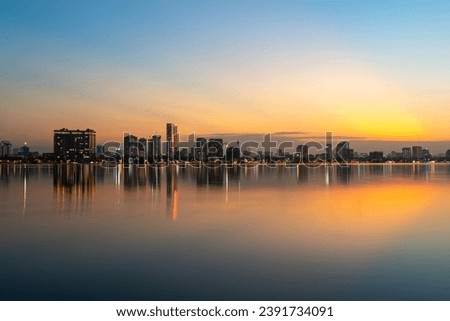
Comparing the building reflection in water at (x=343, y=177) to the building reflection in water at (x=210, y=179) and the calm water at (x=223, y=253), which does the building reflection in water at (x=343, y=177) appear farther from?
the calm water at (x=223, y=253)

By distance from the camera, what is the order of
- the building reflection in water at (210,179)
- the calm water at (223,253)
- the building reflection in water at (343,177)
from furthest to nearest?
the building reflection in water at (343,177), the building reflection in water at (210,179), the calm water at (223,253)

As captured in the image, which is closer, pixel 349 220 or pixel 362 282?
pixel 362 282

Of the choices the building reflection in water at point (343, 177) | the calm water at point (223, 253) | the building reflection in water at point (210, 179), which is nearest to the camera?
the calm water at point (223, 253)

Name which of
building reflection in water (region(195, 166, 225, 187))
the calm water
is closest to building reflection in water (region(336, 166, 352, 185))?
building reflection in water (region(195, 166, 225, 187))

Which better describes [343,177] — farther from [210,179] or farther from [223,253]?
[223,253]

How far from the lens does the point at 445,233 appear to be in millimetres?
14906

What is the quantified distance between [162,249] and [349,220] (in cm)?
852

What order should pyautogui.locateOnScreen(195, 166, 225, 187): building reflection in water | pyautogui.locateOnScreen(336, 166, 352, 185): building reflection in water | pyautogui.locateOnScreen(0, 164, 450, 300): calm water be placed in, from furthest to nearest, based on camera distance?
pyautogui.locateOnScreen(336, 166, 352, 185): building reflection in water → pyautogui.locateOnScreen(195, 166, 225, 187): building reflection in water → pyautogui.locateOnScreen(0, 164, 450, 300): calm water

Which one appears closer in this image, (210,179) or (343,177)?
(210,179)

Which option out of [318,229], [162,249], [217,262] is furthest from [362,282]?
[318,229]

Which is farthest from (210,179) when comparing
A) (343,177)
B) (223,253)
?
(223,253)

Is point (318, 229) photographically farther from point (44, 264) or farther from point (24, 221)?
point (24, 221)

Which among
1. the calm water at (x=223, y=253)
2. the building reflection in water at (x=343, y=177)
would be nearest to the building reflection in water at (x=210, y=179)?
the building reflection in water at (x=343, y=177)

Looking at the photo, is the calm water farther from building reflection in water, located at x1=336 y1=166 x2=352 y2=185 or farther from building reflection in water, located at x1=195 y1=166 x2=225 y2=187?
building reflection in water, located at x1=336 y1=166 x2=352 y2=185
